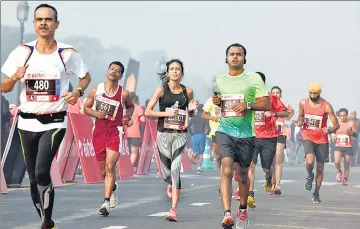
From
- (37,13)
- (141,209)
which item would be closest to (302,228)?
(141,209)

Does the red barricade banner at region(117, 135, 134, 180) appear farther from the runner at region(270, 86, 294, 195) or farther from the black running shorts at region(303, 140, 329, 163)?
the black running shorts at region(303, 140, 329, 163)

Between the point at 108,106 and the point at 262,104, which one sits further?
the point at 108,106

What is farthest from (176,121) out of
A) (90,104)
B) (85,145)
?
(85,145)

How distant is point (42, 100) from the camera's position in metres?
8.80

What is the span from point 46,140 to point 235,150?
2.63 metres

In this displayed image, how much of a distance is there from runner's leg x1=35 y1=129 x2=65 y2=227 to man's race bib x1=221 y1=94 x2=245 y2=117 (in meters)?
2.36

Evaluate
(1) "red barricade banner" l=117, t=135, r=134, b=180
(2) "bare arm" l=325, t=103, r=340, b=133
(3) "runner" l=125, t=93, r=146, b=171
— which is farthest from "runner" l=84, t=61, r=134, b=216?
(3) "runner" l=125, t=93, r=146, b=171

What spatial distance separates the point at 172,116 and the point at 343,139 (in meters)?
12.5

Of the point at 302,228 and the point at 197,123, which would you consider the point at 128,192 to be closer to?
the point at 302,228

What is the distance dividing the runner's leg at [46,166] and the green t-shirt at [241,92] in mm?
2431

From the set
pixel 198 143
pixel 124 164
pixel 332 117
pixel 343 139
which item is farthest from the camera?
pixel 198 143

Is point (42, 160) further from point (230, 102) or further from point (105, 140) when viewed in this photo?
point (105, 140)

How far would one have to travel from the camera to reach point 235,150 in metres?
10.8

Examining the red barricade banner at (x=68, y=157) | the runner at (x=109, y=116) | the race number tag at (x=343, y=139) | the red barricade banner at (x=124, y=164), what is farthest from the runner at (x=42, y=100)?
the race number tag at (x=343, y=139)
